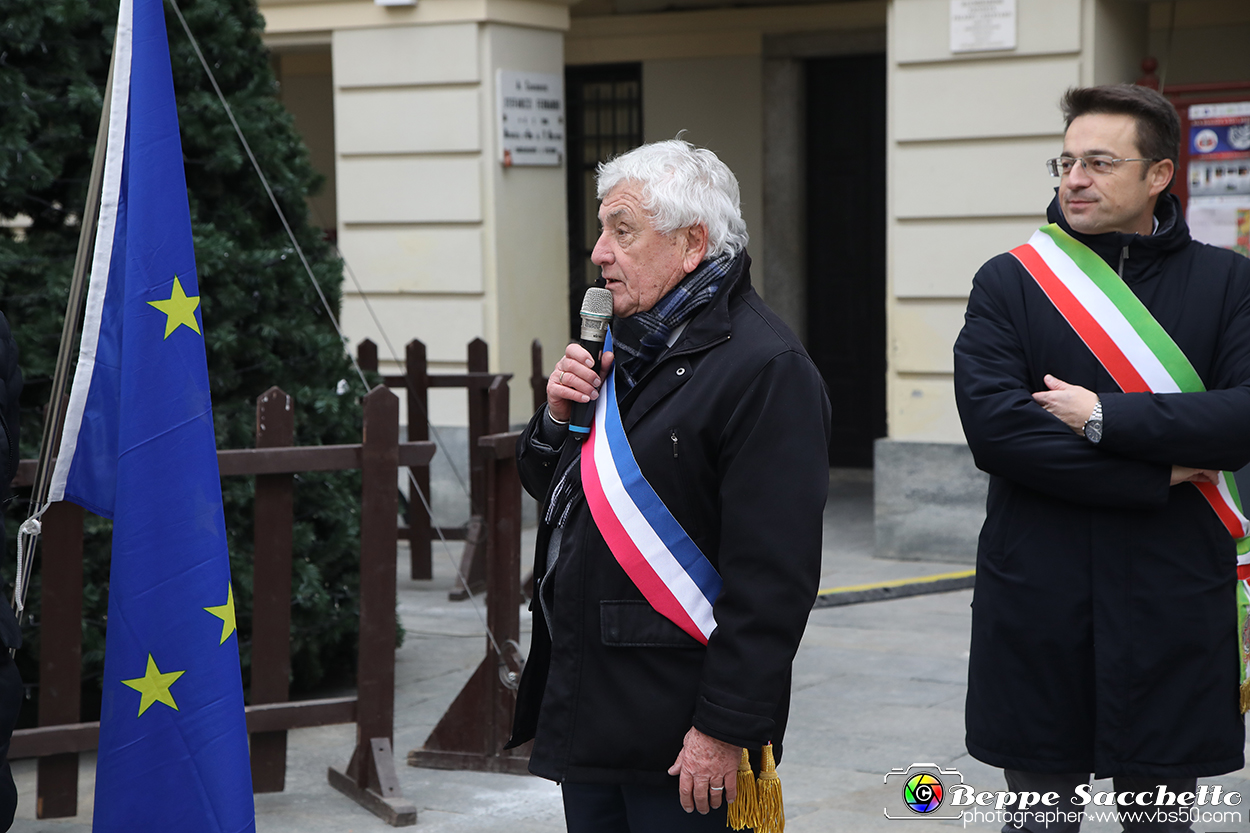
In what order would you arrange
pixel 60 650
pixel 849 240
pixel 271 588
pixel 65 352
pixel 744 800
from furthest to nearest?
pixel 849 240
pixel 271 588
pixel 60 650
pixel 65 352
pixel 744 800

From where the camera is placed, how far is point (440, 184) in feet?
31.9

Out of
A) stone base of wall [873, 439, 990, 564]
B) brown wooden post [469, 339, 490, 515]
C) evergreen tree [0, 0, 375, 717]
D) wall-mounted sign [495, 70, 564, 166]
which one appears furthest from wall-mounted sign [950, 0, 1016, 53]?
evergreen tree [0, 0, 375, 717]

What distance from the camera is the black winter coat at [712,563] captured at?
264 cm

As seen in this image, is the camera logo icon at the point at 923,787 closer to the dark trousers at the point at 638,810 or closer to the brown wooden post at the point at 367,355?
the dark trousers at the point at 638,810

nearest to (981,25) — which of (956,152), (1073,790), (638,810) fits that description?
(956,152)

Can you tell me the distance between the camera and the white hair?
2799mm

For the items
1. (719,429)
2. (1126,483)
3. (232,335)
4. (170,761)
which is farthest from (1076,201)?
→ (232,335)

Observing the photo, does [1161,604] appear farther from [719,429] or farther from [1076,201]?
[719,429]

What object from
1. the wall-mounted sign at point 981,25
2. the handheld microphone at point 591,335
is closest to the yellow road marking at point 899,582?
the wall-mounted sign at point 981,25

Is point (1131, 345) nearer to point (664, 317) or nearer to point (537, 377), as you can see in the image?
point (664, 317)

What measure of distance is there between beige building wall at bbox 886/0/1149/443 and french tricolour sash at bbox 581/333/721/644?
19.0ft

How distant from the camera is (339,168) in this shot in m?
10.0

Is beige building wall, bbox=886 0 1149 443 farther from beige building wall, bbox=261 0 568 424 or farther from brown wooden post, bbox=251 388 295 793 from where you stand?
brown wooden post, bbox=251 388 295 793

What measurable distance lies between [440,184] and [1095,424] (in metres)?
7.04
